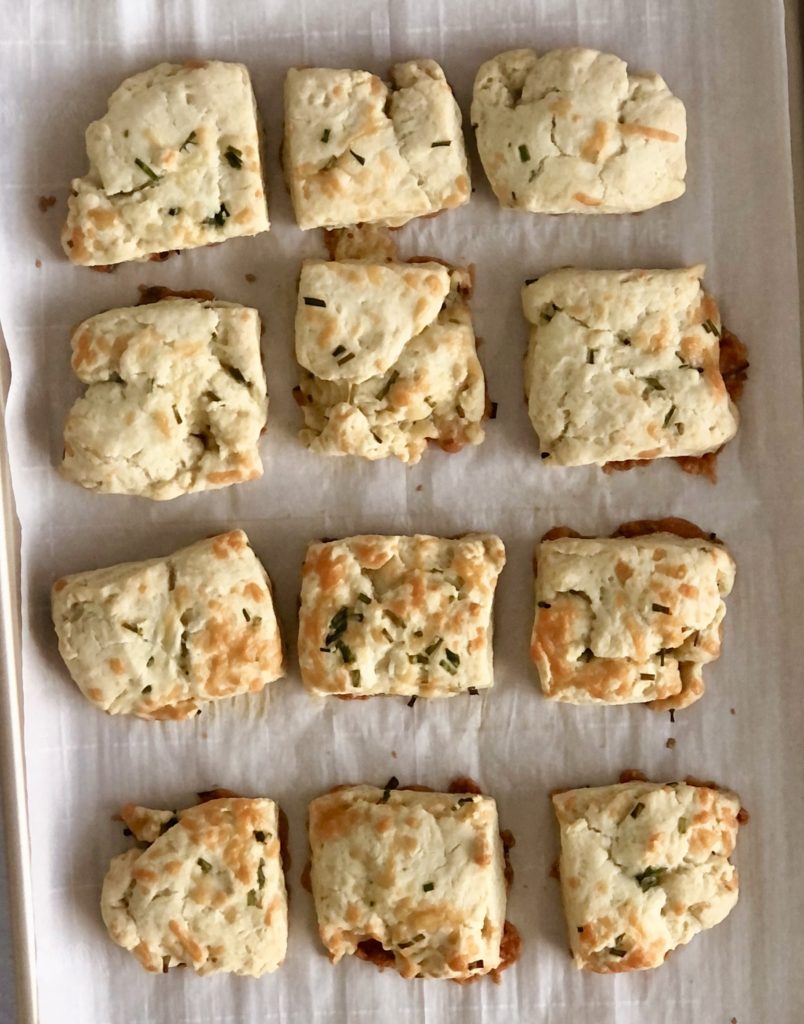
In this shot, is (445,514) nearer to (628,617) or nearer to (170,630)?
(628,617)

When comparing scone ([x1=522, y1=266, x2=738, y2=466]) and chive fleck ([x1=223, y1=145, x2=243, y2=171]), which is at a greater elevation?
chive fleck ([x1=223, y1=145, x2=243, y2=171])

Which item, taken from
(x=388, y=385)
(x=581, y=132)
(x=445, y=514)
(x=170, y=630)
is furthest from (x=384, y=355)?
(x=170, y=630)

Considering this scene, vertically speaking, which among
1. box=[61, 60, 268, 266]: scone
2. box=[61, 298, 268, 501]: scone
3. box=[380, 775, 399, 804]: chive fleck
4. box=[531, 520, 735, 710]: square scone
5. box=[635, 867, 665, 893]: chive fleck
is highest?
box=[61, 60, 268, 266]: scone

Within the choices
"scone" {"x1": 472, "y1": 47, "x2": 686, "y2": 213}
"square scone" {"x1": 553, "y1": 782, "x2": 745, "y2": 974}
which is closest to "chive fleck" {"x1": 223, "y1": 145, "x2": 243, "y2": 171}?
"scone" {"x1": 472, "y1": 47, "x2": 686, "y2": 213}

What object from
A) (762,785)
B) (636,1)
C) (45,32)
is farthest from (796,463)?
(45,32)

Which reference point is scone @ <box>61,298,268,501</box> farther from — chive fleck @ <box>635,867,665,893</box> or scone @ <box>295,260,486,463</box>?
chive fleck @ <box>635,867,665,893</box>

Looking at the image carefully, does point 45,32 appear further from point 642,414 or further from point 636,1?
point 642,414
